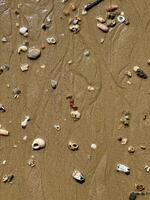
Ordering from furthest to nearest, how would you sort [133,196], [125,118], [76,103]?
[76,103] → [125,118] → [133,196]

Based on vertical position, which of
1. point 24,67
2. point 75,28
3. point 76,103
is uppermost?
point 75,28

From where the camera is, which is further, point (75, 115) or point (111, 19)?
point (111, 19)

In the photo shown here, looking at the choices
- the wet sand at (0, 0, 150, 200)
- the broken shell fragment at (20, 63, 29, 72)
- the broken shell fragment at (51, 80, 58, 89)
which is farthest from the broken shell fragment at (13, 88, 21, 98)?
the broken shell fragment at (51, 80, 58, 89)

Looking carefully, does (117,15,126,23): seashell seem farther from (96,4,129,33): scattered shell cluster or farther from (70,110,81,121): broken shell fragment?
(70,110,81,121): broken shell fragment

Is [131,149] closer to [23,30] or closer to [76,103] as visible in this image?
[76,103]

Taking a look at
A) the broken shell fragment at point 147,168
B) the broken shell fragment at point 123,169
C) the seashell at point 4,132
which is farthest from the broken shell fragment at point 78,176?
the seashell at point 4,132

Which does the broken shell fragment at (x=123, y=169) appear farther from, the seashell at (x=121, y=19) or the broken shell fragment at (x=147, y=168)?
the seashell at (x=121, y=19)

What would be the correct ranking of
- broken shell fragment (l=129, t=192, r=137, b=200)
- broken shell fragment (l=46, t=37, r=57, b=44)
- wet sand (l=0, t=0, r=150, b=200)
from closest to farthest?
1. broken shell fragment (l=129, t=192, r=137, b=200)
2. wet sand (l=0, t=0, r=150, b=200)
3. broken shell fragment (l=46, t=37, r=57, b=44)

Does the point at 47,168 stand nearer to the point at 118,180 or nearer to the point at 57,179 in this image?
the point at 57,179

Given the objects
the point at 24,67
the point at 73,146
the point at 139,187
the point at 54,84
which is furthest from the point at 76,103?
the point at 139,187
